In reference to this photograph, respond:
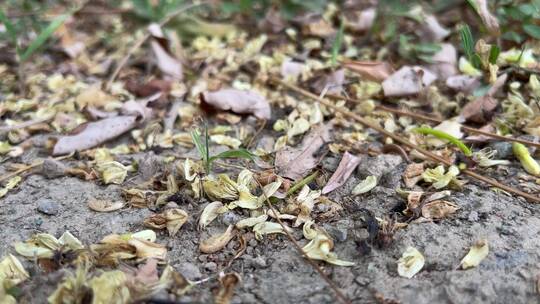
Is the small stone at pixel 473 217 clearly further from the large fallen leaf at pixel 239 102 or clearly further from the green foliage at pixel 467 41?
the large fallen leaf at pixel 239 102

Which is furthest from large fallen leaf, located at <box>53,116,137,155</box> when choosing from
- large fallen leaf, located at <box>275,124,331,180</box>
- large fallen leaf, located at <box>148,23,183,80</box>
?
large fallen leaf, located at <box>275,124,331,180</box>

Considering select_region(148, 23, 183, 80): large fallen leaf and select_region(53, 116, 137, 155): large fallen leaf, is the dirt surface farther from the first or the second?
select_region(148, 23, 183, 80): large fallen leaf

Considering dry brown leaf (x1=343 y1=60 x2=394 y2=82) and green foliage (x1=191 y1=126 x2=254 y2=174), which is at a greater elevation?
green foliage (x1=191 y1=126 x2=254 y2=174)

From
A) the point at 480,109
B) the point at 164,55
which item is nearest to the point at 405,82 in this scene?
the point at 480,109

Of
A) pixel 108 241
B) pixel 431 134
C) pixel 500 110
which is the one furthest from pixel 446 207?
pixel 108 241

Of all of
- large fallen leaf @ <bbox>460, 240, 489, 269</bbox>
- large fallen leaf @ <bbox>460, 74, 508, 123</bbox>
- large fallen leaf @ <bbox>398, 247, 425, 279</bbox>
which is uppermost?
large fallen leaf @ <bbox>398, 247, 425, 279</bbox>

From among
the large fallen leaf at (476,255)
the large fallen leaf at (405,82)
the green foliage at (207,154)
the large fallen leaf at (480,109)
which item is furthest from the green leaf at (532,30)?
the green foliage at (207,154)
